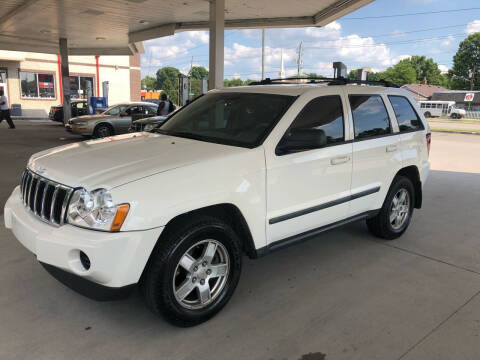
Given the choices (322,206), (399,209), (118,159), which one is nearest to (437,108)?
(399,209)

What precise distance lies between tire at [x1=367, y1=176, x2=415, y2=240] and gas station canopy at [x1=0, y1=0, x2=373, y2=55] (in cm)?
817

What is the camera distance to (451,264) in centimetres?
421

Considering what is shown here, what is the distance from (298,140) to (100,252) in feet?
Answer: 5.84

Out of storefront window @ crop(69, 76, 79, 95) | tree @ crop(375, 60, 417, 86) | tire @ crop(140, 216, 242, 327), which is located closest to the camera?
tire @ crop(140, 216, 242, 327)

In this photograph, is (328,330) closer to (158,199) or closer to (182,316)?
(182,316)

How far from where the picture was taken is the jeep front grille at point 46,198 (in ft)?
9.10

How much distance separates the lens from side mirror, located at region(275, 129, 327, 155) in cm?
331

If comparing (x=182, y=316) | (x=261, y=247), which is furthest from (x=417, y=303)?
(x=182, y=316)

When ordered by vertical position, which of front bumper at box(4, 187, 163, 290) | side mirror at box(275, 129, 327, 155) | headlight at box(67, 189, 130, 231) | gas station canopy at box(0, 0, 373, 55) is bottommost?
front bumper at box(4, 187, 163, 290)

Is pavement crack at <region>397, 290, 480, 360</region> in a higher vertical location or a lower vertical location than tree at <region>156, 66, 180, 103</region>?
lower

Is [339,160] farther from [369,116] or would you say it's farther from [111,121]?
[111,121]

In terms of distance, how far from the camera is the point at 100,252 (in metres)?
2.47

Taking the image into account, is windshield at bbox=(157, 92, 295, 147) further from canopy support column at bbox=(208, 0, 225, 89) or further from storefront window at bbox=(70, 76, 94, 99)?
storefront window at bbox=(70, 76, 94, 99)

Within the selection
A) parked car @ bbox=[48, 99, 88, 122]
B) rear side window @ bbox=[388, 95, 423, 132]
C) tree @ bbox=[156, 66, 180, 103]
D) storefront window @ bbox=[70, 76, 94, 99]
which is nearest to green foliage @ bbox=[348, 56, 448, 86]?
tree @ bbox=[156, 66, 180, 103]
